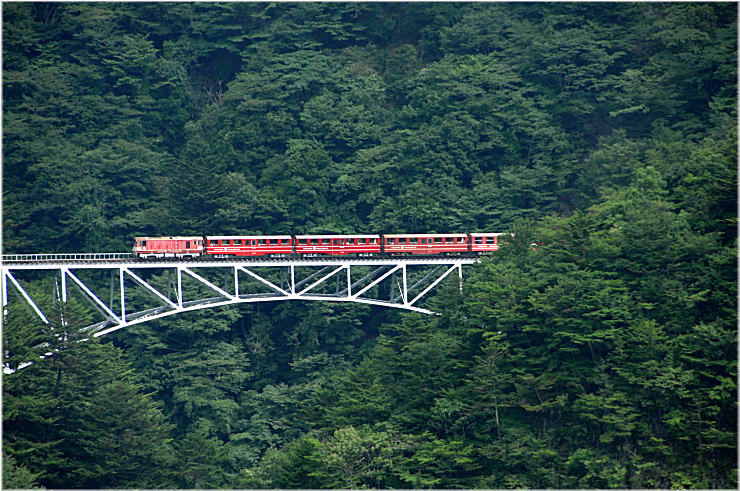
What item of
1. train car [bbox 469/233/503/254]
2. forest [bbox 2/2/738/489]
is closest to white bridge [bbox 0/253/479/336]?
forest [bbox 2/2/738/489]

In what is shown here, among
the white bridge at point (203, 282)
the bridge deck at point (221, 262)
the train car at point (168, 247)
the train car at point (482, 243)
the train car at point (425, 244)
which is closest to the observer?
the bridge deck at point (221, 262)

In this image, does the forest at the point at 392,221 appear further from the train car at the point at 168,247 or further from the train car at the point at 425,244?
the train car at the point at 168,247

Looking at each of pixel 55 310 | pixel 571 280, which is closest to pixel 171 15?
pixel 55 310

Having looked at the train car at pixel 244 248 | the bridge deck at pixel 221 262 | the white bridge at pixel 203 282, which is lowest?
the white bridge at pixel 203 282

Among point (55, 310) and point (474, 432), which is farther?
point (55, 310)

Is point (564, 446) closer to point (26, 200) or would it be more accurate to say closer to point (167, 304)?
point (167, 304)

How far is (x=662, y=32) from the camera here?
8706 centimetres

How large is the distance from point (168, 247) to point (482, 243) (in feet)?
51.3

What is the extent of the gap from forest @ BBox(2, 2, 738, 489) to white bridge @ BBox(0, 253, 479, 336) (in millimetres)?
1369

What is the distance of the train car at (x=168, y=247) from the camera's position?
75188 mm

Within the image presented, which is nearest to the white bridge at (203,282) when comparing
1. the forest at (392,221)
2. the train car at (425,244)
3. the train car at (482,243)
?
the train car at (425,244)

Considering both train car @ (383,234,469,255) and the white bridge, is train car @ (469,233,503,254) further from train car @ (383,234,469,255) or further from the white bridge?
the white bridge

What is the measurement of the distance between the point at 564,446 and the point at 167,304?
70.8ft

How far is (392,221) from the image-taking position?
85.9m
